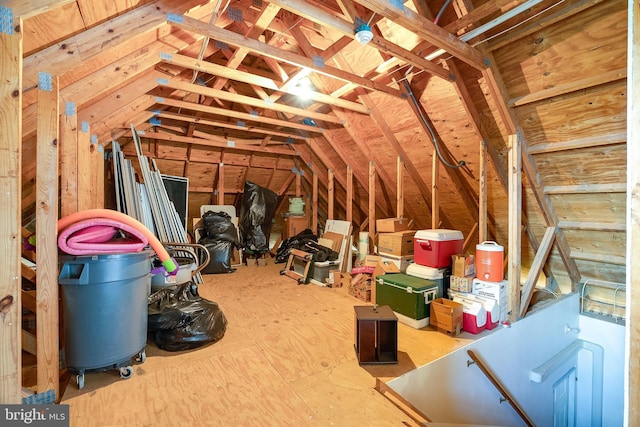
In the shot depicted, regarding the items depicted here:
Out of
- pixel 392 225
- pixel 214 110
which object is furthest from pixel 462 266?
pixel 214 110

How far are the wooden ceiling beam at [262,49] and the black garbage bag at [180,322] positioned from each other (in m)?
1.88

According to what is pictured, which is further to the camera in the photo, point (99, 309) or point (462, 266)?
point (462, 266)

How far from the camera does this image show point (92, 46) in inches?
61.9

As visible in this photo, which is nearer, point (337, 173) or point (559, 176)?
point (559, 176)

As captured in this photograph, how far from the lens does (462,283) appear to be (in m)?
2.83

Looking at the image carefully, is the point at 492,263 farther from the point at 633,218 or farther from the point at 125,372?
the point at 125,372

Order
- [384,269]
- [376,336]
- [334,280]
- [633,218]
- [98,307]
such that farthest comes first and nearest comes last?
[334,280] → [384,269] → [376,336] → [98,307] → [633,218]

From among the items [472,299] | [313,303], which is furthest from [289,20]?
[472,299]

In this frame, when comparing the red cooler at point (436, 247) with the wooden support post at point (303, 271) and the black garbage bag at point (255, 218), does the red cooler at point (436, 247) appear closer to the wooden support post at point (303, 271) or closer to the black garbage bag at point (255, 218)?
the wooden support post at point (303, 271)

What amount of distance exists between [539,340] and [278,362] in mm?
2788

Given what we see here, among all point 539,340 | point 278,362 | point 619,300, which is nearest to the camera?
point 278,362

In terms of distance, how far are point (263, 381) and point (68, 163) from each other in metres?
1.80

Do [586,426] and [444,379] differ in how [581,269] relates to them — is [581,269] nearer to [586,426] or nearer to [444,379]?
[586,426]

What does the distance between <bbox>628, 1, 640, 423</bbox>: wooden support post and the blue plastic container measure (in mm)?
2246
